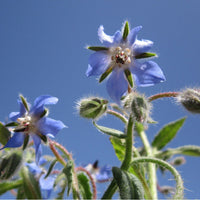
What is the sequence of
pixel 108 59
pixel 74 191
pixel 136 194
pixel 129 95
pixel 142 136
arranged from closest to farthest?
1. pixel 136 194
2. pixel 74 191
3. pixel 129 95
4. pixel 108 59
5. pixel 142 136

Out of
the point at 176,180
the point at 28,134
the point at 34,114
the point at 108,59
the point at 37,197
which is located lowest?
the point at 37,197

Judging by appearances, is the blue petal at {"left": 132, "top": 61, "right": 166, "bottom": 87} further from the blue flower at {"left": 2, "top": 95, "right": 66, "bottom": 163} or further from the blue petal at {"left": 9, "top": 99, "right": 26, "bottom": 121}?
the blue petal at {"left": 9, "top": 99, "right": 26, "bottom": 121}

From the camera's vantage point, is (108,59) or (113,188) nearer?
(113,188)

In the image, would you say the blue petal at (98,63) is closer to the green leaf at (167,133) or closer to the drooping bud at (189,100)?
the drooping bud at (189,100)

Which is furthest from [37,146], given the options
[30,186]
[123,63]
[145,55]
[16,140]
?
[145,55]

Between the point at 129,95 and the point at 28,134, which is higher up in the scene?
the point at 129,95

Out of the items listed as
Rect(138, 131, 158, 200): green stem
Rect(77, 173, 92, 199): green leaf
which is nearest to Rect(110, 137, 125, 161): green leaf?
Rect(138, 131, 158, 200): green stem

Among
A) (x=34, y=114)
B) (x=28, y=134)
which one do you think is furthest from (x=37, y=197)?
(x=34, y=114)

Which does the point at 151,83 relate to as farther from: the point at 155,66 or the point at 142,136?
the point at 142,136
